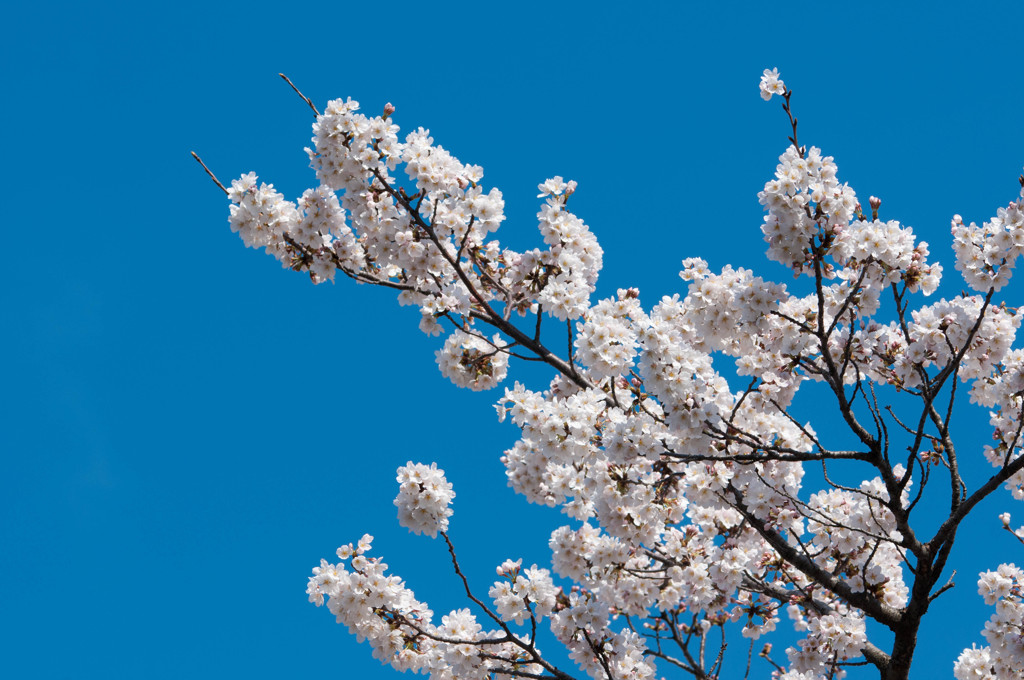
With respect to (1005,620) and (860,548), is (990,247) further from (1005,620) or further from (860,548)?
(1005,620)

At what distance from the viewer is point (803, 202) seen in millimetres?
6254

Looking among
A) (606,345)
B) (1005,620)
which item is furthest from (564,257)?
(1005,620)

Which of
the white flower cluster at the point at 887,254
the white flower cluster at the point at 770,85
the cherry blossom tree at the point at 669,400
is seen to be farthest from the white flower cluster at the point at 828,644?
the white flower cluster at the point at 770,85

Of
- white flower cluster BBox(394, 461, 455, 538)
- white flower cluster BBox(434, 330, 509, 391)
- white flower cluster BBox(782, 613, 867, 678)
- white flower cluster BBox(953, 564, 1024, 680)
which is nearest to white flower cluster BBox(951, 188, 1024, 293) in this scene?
white flower cluster BBox(953, 564, 1024, 680)

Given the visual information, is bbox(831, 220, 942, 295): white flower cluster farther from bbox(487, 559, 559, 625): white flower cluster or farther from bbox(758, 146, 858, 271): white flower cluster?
bbox(487, 559, 559, 625): white flower cluster

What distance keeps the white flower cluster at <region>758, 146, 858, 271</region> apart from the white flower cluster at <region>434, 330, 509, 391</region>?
257 cm

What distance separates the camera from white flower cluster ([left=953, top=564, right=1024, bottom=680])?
311 inches

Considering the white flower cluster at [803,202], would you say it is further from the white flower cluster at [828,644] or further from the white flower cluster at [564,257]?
the white flower cluster at [828,644]

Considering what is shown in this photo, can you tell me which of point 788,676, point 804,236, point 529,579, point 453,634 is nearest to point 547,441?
point 529,579

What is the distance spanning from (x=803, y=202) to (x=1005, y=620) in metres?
4.44

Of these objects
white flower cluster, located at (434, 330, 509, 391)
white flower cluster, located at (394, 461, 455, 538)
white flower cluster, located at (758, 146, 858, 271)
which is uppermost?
white flower cluster, located at (758, 146, 858, 271)

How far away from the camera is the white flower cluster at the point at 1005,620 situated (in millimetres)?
7906

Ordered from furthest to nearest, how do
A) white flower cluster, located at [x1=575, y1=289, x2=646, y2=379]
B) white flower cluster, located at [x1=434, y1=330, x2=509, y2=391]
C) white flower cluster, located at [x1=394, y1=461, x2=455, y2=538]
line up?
1. white flower cluster, located at [x1=434, y1=330, x2=509, y2=391]
2. white flower cluster, located at [x1=394, y1=461, x2=455, y2=538]
3. white flower cluster, located at [x1=575, y1=289, x2=646, y2=379]

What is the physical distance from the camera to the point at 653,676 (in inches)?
304
